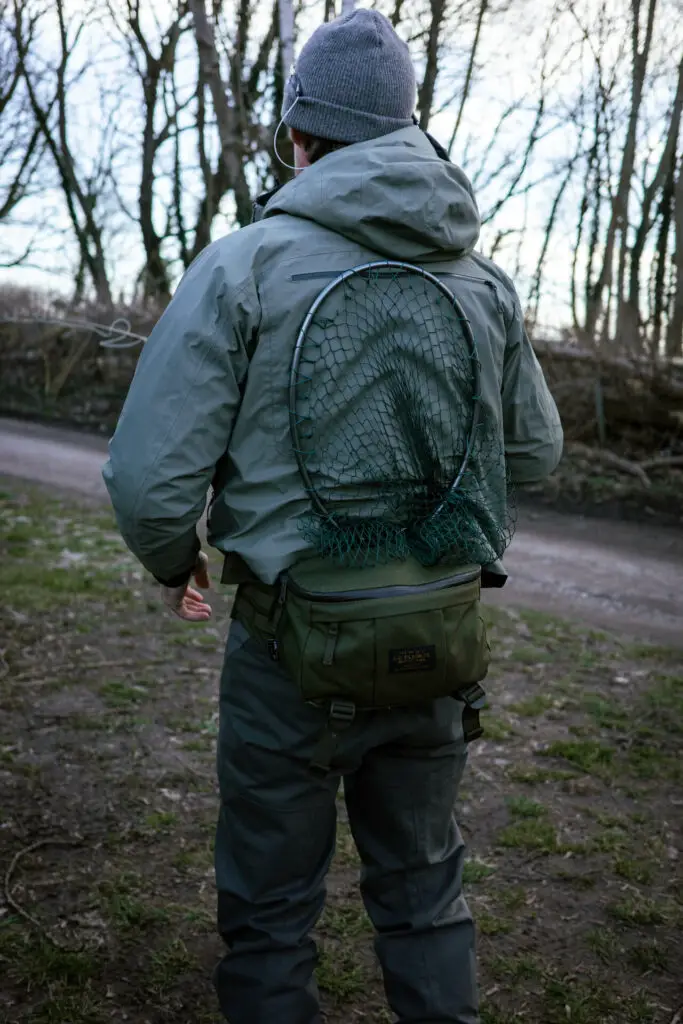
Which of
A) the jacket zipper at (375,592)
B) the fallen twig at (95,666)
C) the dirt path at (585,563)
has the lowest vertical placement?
the fallen twig at (95,666)

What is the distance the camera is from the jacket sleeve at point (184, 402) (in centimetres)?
178

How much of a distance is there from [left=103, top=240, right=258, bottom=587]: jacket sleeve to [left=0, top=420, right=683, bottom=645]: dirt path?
437cm

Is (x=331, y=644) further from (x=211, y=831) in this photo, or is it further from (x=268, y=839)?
(x=211, y=831)

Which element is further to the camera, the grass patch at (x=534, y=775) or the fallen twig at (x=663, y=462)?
the fallen twig at (x=663, y=462)

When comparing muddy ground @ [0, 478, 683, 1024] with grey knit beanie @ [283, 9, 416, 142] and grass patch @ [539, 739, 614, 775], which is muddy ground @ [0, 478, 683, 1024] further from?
grey knit beanie @ [283, 9, 416, 142]

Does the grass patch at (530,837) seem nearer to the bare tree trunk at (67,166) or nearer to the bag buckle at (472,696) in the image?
the bag buckle at (472,696)

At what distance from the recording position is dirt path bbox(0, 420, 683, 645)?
20.2 ft

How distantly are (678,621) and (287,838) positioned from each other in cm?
464

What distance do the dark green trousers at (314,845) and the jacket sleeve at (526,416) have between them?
0.63m

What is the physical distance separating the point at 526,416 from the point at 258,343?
2.45ft

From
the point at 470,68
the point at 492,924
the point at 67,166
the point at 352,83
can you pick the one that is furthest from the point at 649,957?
the point at 67,166

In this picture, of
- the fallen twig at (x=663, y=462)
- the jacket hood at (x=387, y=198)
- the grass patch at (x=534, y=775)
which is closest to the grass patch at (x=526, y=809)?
the grass patch at (x=534, y=775)

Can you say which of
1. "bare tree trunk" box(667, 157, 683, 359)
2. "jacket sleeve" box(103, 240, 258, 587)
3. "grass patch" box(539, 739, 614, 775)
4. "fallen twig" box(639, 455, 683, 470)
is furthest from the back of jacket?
"bare tree trunk" box(667, 157, 683, 359)

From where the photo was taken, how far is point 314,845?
6.57 feet
